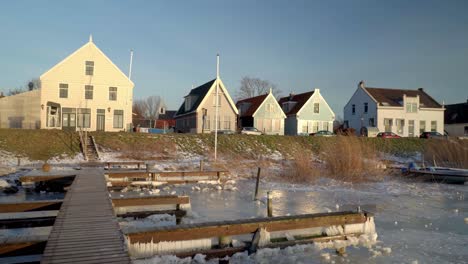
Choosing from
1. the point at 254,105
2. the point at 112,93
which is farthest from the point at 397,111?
the point at 112,93

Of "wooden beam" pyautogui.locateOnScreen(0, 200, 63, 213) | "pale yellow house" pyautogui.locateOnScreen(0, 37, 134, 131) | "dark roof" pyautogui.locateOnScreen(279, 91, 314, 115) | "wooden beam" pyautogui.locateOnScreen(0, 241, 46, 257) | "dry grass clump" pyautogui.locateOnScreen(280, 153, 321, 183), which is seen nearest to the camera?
"wooden beam" pyautogui.locateOnScreen(0, 241, 46, 257)

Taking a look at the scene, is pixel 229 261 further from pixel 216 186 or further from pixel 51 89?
pixel 51 89

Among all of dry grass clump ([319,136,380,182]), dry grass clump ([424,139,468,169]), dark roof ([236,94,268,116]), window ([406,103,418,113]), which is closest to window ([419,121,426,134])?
window ([406,103,418,113])

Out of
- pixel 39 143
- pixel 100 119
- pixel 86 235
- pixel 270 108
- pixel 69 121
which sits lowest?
pixel 86 235

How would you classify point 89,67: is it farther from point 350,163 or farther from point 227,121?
point 350,163

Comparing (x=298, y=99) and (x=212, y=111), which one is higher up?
(x=298, y=99)

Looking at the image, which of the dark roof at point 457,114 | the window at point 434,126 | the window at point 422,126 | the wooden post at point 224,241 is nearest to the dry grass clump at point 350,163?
the wooden post at point 224,241

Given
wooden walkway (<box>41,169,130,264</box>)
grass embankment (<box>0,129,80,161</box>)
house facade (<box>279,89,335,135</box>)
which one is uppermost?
house facade (<box>279,89,335,135</box>)

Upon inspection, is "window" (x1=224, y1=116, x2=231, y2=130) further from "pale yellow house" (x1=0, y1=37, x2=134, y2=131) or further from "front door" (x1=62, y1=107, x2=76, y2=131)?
"front door" (x1=62, y1=107, x2=76, y2=131)

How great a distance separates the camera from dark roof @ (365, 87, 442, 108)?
55.0 m

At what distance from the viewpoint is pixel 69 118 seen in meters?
38.5

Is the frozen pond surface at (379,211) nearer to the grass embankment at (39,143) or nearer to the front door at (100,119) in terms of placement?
the grass embankment at (39,143)

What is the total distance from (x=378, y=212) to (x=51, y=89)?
35131mm

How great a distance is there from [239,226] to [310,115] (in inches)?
1847
